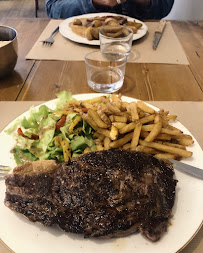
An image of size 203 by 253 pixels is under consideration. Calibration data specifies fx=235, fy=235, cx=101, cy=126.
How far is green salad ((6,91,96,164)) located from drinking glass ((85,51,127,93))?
2.27 ft

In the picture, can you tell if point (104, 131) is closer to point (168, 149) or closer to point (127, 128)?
point (127, 128)

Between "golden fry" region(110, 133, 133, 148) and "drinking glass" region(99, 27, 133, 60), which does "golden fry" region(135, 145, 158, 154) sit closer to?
"golden fry" region(110, 133, 133, 148)

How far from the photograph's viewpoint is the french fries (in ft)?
6.28

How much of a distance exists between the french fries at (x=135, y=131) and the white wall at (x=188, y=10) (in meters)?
6.81

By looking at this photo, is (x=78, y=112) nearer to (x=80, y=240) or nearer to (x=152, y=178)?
(x=152, y=178)

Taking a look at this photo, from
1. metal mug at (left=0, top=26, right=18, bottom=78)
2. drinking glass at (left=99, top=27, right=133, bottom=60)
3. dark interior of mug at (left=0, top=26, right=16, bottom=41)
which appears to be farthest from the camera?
drinking glass at (left=99, top=27, right=133, bottom=60)

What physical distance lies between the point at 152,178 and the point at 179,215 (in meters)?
0.31

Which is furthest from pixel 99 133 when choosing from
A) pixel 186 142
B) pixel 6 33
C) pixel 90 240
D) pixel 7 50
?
pixel 6 33

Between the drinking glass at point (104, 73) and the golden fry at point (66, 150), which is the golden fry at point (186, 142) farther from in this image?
the drinking glass at point (104, 73)

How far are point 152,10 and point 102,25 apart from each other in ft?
6.09

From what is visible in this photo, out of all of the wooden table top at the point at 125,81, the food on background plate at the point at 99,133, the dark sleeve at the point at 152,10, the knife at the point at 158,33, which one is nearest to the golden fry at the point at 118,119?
the food on background plate at the point at 99,133

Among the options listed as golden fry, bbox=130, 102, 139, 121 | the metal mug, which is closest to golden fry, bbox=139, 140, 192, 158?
golden fry, bbox=130, 102, 139, 121

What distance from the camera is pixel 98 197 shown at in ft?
4.61

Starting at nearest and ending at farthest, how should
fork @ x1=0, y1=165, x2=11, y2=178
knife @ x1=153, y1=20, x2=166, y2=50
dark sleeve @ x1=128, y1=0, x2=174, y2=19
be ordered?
1. fork @ x1=0, y1=165, x2=11, y2=178
2. knife @ x1=153, y1=20, x2=166, y2=50
3. dark sleeve @ x1=128, y1=0, x2=174, y2=19
